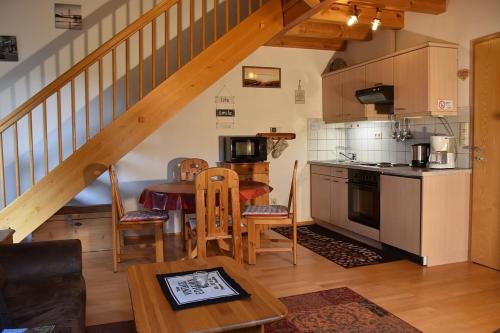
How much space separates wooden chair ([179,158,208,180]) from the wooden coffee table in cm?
272

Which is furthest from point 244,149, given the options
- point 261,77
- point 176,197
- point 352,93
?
point 176,197

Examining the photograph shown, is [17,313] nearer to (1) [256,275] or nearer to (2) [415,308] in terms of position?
(1) [256,275]

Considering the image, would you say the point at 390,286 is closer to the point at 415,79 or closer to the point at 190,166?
the point at 415,79

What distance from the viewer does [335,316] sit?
2668 millimetres

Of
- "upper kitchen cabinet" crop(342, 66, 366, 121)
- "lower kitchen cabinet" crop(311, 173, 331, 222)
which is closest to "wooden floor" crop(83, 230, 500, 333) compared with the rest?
"lower kitchen cabinet" crop(311, 173, 331, 222)

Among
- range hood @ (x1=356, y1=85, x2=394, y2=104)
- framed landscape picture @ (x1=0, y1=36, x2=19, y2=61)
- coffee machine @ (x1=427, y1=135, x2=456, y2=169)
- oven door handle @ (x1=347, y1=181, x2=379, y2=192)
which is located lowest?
oven door handle @ (x1=347, y1=181, x2=379, y2=192)

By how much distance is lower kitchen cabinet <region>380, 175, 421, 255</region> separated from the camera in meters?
3.63

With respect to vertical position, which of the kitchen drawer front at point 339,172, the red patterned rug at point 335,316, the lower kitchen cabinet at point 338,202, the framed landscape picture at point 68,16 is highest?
the framed landscape picture at point 68,16

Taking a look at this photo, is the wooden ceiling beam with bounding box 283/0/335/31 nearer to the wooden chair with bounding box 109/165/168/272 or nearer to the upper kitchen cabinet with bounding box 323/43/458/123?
the upper kitchen cabinet with bounding box 323/43/458/123

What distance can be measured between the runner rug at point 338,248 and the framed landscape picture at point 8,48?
143 inches

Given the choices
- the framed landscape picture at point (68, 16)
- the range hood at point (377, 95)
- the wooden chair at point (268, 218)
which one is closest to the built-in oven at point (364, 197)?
the range hood at point (377, 95)

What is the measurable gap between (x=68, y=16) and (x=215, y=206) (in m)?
2.97

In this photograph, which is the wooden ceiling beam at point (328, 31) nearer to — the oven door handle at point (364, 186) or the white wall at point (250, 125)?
the white wall at point (250, 125)

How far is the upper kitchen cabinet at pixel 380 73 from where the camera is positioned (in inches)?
168
